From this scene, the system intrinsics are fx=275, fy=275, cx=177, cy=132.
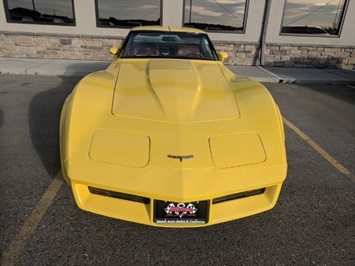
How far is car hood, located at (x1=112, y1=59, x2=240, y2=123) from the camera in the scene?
2.28 m

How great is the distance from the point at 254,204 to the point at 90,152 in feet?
4.15

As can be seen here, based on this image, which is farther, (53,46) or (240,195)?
(53,46)

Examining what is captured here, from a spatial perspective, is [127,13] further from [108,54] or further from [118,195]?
[118,195]

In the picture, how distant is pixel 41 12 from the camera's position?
8.81 meters

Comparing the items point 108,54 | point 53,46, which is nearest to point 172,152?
point 108,54

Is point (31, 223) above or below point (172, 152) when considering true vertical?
below

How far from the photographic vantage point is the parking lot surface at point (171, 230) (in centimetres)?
198

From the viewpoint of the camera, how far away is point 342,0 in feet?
29.8

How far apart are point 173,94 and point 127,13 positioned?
7577 mm

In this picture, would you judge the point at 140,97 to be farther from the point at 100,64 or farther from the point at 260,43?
the point at 260,43

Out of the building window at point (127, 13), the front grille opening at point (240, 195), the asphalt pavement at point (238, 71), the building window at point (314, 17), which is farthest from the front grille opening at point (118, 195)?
the building window at point (314, 17)

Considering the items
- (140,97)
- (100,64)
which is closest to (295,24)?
(100,64)

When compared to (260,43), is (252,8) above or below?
above

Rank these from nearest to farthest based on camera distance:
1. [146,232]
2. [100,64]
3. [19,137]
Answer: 1. [146,232]
2. [19,137]
3. [100,64]
